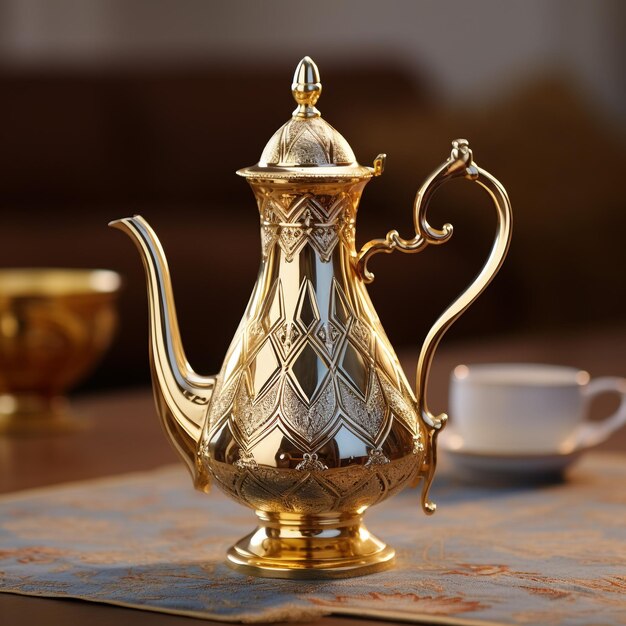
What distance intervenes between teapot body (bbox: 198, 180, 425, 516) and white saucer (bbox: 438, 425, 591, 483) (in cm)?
28

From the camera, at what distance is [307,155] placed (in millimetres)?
677

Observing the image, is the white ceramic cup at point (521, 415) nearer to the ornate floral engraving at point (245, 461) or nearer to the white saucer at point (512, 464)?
the white saucer at point (512, 464)

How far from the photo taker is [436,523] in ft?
2.75

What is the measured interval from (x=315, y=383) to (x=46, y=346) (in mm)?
631

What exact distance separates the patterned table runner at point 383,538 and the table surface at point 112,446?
0.02 metres

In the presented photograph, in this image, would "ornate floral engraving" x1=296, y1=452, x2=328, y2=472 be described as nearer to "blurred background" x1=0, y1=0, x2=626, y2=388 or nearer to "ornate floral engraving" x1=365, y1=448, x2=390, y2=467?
"ornate floral engraving" x1=365, y1=448, x2=390, y2=467

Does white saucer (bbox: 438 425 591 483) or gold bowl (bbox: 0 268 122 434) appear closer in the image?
white saucer (bbox: 438 425 591 483)

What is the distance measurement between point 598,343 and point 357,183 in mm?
1158

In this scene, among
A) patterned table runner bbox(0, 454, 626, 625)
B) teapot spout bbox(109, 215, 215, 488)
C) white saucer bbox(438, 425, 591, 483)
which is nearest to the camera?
patterned table runner bbox(0, 454, 626, 625)

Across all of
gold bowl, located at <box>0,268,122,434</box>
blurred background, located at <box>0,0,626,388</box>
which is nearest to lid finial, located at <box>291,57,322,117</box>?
gold bowl, located at <box>0,268,122,434</box>

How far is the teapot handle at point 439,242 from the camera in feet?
2.21

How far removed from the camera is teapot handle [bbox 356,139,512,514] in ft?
2.21

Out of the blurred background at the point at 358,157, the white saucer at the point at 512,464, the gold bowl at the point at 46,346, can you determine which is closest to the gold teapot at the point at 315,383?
the white saucer at the point at 512,464

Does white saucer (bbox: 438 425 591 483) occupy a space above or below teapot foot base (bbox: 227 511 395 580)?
below
